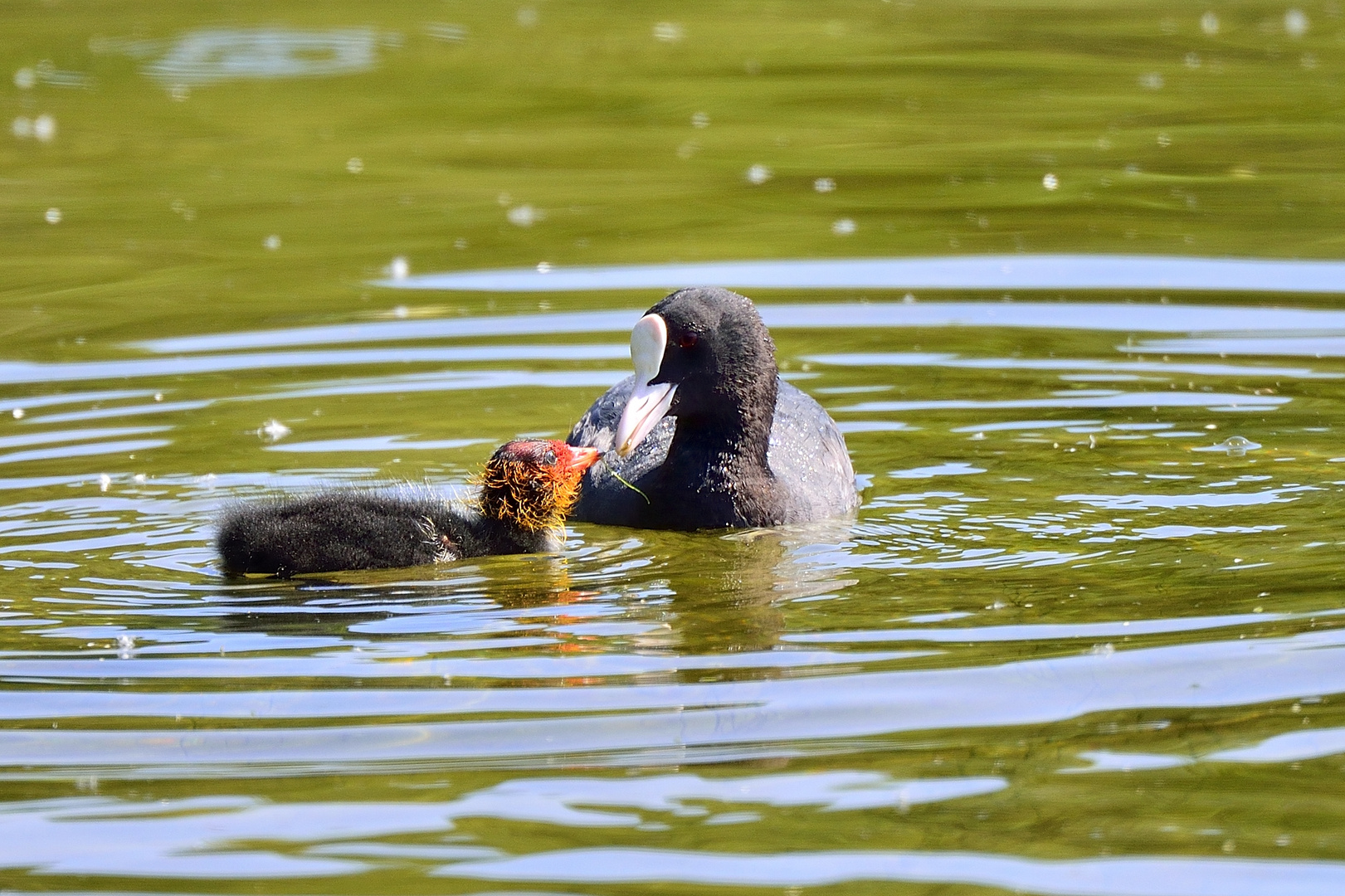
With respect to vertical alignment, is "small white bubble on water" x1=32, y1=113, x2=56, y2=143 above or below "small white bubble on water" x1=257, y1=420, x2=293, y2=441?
above

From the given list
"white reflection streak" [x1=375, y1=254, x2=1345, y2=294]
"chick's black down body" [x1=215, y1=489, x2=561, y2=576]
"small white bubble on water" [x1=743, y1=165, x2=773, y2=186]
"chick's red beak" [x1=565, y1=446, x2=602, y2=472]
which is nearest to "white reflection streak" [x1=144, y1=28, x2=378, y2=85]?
"small white bubble on water" [x1=743, y1=165, x2=773, y2=186]

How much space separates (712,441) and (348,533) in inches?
52.7

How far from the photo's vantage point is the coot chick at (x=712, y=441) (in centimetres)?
647

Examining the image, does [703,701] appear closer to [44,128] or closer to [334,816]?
[334,816]

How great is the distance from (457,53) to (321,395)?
7460 mm

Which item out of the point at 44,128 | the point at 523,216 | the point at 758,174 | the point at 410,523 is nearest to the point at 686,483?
the point at 410,523

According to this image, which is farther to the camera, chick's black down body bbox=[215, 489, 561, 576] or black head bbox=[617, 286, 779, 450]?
black head bbox=[617, 286, 779, 450]

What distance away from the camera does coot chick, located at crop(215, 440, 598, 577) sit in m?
5.71

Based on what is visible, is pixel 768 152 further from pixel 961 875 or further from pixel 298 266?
pixel 961 875

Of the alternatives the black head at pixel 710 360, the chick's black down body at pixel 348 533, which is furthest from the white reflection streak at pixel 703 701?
the black head at pixel 710 360

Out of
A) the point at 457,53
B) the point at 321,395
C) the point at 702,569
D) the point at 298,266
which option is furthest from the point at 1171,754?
the point at 457,53

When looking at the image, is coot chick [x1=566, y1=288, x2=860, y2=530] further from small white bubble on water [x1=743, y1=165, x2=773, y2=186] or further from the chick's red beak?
small white bubble on water [x1=743, y1=165, x2=773, y2=186]

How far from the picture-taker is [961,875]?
3.66 m

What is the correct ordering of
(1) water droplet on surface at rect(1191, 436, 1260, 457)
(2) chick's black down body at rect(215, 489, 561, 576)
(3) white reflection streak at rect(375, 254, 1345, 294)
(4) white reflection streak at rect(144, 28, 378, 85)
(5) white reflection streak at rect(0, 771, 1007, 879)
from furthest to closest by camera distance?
(4) white reflection streak at rect(144, 28, 378, 85), (3) white reflection streak at rect(375, 254, 1345, 294), (1) water droplet on surface at rect(1191, 436, 1260, 457), (2) chick's black down body at rect(215, 489, 561, 576), (5) white reflection streak at rect(0, 771, 1007, 879)
